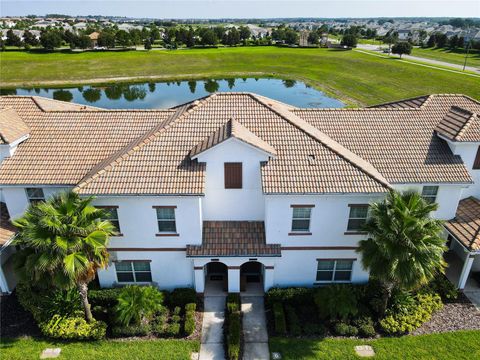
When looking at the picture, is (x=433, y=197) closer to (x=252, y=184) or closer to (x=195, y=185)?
(x=252, y=184)

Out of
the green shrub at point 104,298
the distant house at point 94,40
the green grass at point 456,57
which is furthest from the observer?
the distant house at point 94,40

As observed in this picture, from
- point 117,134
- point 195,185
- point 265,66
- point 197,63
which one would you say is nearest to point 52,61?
point 197,63

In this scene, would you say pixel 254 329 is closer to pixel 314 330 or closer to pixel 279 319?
pixel 279 319

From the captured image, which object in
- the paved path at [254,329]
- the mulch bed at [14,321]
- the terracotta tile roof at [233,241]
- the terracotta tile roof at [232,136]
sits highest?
the terracotta tile roof at [232,136]

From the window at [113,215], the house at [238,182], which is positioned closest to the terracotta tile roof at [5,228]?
the house at [238,182]

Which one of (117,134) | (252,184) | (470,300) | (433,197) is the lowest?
(470,300)

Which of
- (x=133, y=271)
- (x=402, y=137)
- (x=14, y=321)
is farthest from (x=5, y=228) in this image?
(x=402, y=137)

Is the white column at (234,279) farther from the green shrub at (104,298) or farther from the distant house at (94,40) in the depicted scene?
the distant house at (94,40)
